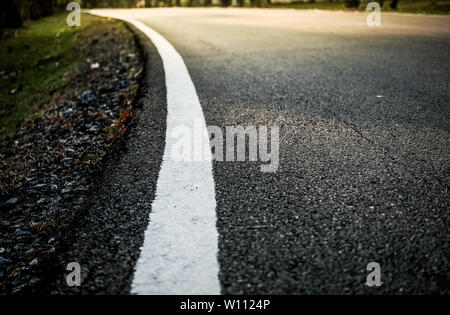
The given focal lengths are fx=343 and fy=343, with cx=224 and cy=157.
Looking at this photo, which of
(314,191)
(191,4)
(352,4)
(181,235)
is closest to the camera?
(181,235)

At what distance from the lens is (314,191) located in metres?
1.64

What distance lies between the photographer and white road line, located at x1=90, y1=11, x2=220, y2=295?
3.83 feet

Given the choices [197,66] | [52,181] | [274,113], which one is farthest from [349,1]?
[52,181]

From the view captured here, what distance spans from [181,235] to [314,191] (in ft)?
2.21

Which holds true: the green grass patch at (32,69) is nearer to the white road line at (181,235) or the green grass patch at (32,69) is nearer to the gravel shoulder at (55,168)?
the gravel shoulder at (55,168)

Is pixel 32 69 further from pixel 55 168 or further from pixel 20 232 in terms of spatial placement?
pixel 20 232

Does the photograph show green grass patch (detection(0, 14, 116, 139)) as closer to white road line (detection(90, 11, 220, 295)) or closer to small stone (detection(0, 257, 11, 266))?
small stone (detection(0, 257, 11, 266))

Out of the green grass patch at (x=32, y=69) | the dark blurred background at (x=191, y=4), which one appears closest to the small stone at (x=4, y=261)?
the green grass patch at (x=32, y=69)

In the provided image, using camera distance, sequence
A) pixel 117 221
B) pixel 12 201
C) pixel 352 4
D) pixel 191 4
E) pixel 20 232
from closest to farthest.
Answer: pixel 117 221
pixel 20 232
pixel 12 201
pixel 352 4
pixel 191 4

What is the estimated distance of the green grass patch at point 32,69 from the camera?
5.54m

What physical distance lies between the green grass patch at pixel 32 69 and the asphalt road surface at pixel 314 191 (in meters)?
3.14

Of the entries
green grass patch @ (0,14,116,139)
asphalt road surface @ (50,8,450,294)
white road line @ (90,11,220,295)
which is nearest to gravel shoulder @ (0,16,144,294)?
asphalt road surface @ (50,8,450,294)

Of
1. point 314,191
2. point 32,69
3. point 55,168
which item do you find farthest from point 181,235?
point 32,69
